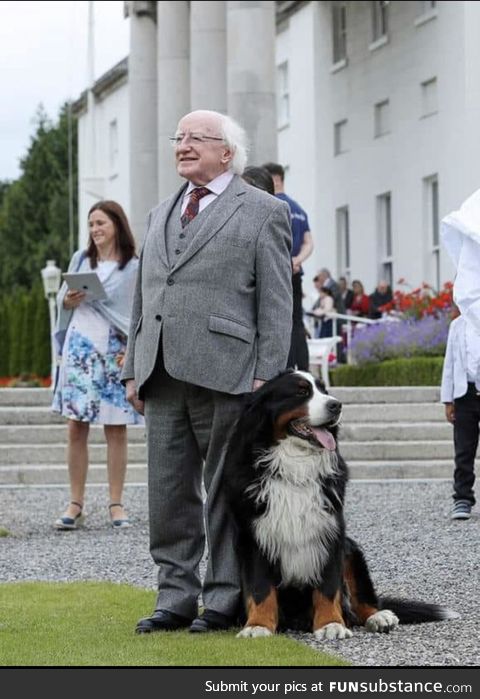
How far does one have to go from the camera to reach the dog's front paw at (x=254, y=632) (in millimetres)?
6848

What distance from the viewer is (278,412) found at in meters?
6.85

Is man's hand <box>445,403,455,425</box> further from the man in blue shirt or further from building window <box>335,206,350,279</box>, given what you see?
building window <box>335,206,350,279</box>

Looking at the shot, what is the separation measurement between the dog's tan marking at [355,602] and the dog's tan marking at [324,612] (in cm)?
20

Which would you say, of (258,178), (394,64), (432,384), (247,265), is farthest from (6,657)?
(394,64)

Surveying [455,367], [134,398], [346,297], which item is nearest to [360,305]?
[346,297]

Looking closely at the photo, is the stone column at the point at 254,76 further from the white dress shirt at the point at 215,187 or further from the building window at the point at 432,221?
the white dress shirt at the point at 215,187

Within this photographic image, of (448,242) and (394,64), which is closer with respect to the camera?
(448,242)

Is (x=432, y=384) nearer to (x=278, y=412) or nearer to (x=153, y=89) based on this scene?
(x=278, y=412)

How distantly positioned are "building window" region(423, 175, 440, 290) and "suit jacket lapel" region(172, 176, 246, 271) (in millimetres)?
24144

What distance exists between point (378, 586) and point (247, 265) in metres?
2.31

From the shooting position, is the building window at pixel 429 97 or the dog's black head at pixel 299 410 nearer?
the dog's black head at pixel 299 410

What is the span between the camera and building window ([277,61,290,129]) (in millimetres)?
40406

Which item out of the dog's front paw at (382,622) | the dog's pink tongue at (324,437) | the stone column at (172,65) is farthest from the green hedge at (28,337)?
the dog's pink tongue at (324,437)

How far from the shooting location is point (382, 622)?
7.03 metres
